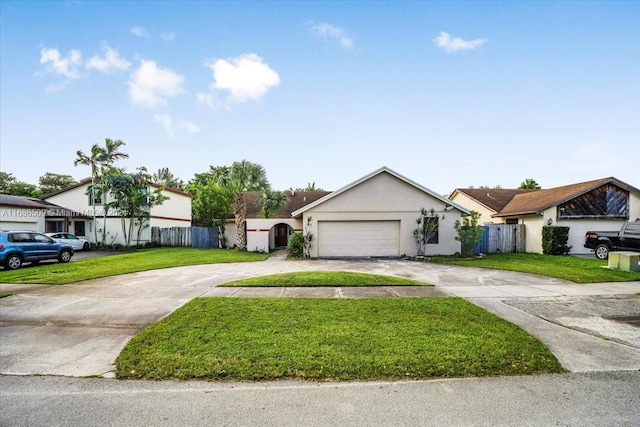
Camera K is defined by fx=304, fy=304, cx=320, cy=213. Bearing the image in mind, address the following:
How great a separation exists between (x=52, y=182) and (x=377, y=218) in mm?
52145

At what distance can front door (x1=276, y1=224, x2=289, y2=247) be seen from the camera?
26047 mm

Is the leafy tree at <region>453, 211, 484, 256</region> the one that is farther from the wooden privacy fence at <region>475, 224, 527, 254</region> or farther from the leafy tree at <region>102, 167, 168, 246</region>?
the leafy tree at <region>102, 167, 168, 246</region>

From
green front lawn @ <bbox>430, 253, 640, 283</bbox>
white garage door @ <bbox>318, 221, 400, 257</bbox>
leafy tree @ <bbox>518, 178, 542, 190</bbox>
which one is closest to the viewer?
green front lawn @ <bbox>430, 253, 640, 283</bbox>

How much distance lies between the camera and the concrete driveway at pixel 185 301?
4.38 metres

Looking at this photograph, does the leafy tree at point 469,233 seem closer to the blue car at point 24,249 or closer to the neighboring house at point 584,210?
the neighboring house at point 584,210

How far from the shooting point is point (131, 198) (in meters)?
22.6

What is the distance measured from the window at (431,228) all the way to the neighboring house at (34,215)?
2542 cm

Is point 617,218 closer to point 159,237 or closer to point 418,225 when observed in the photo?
point 418,225

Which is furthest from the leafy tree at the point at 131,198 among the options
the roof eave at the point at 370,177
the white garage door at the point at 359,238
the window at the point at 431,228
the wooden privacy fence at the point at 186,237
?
the window at the point at 431,228

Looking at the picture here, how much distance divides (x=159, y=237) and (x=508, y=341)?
2451 cm

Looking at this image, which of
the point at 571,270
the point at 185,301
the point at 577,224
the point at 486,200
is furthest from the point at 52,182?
the point at 577,224

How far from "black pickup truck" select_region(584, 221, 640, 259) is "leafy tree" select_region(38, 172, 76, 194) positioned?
60032 mm


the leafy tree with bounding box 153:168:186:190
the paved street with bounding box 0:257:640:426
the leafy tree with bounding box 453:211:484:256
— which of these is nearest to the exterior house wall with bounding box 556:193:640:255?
the leafy tree with bounding box 453:211:484:256

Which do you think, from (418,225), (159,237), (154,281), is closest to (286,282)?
(154,281)
